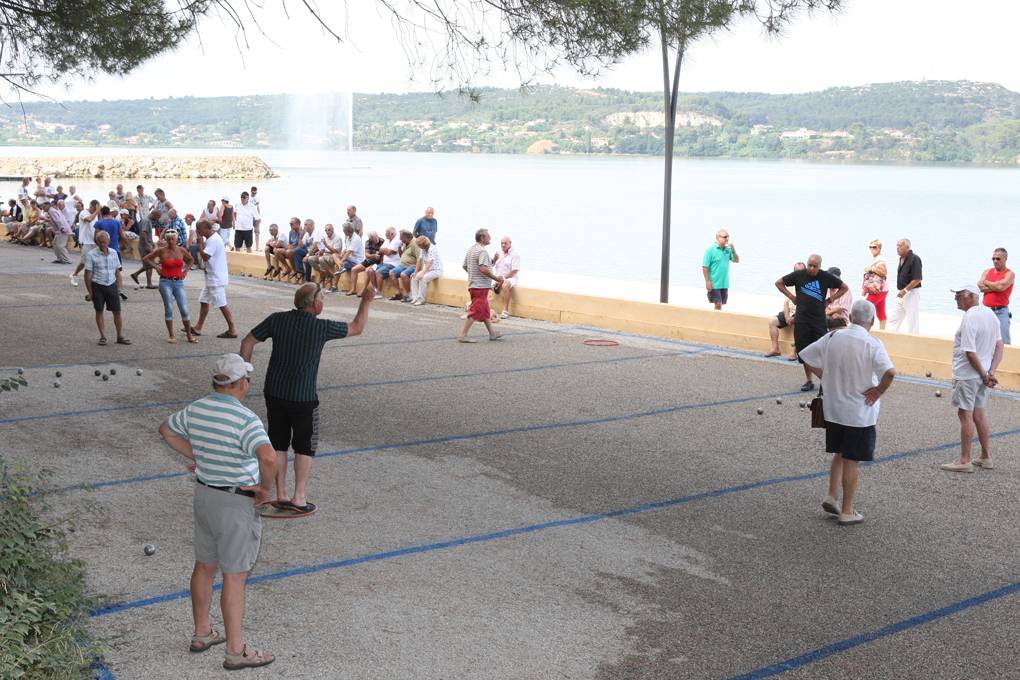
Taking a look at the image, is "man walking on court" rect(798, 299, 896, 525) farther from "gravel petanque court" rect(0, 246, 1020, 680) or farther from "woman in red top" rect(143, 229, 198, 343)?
"woman in red top" rect(143, 229, 198, 343)

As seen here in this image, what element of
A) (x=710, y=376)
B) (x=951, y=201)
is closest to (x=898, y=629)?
(x=710, y=376)

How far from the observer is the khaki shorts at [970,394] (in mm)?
8656

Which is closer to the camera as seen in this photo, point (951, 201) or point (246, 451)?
point (246, 451)

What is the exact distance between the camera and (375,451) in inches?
362

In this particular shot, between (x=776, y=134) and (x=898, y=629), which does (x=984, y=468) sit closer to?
(x=898, y=629)

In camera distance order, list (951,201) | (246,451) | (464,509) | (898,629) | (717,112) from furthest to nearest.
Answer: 1. (717,112)
2. (951,201)
3. (464,509)
4. (898,629)
5. (246,451)

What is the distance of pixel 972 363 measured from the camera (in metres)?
8.62

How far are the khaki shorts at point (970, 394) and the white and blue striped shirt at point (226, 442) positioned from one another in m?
6.59

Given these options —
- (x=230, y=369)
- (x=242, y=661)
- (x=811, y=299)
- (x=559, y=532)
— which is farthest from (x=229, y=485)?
(x=811, y=299)

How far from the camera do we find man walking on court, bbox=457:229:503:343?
14.9m

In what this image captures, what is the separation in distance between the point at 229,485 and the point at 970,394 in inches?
270

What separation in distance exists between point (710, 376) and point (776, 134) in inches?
7357

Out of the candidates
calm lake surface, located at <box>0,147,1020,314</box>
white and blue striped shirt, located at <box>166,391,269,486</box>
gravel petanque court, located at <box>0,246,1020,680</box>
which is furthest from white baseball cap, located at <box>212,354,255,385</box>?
calm lake surface, located at <box>0,147,1020,314</box>

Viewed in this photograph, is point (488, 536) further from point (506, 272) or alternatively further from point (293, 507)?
point (506, 272)
